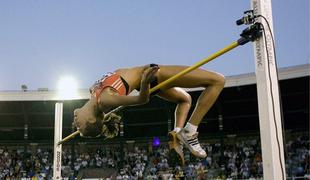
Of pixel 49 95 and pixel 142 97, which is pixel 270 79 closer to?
pixel 142 97

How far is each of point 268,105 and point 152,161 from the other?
1585 cm

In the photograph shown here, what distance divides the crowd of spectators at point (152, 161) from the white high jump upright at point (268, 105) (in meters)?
11.6

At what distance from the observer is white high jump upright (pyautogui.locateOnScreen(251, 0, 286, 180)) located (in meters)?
3.74

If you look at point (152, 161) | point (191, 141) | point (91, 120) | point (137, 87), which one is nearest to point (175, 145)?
point (191, 141)

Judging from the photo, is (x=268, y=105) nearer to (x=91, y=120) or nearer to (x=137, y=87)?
(x=137, y=87)

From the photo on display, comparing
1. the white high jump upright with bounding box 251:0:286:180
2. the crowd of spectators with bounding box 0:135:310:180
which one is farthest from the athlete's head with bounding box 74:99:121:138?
the crowd of spectators with bounding box 0:135:310:180

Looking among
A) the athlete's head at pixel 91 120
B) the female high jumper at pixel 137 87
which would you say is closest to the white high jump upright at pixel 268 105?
the female high jumper at pixel 137 87

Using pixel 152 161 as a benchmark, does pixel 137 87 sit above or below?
above

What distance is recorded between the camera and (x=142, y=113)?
1930 centimetres

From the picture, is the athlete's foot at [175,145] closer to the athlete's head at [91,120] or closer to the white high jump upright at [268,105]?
the athlete's head at [91,120]

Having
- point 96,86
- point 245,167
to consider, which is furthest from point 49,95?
point 96,86

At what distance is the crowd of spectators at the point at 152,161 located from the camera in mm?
16188

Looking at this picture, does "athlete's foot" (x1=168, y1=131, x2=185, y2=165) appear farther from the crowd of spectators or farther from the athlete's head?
the crowd of spectators

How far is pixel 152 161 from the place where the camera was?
19.3 metres
